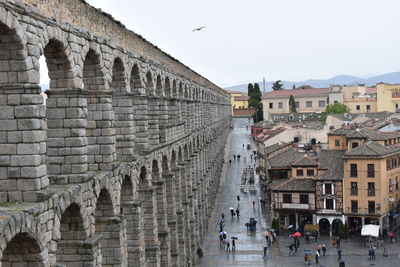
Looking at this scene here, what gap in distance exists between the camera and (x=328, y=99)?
17812 centimetres

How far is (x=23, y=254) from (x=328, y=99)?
16785cm

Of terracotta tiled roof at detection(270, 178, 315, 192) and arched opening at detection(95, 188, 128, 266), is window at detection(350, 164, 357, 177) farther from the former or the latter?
arched opening at detection(95, 188, 128, 266)

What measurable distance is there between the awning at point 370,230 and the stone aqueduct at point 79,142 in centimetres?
2611

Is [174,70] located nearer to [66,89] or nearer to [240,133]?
[66,89]

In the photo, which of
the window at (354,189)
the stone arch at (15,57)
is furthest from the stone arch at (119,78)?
the window at (354,189)

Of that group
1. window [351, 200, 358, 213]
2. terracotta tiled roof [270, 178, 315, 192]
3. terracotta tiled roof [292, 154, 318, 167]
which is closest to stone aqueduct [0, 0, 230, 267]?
terracotta tiled roof [270, 178, 315, 192]

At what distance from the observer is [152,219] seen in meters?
33.9

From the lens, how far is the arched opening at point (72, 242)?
2100cm

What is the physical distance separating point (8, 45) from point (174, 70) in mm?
31897

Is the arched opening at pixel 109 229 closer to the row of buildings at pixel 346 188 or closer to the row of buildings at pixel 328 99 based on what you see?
the row of buildings at pixel 346 188

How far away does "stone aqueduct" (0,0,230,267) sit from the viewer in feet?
54.3

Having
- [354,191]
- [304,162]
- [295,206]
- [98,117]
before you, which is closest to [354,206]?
[354,191]

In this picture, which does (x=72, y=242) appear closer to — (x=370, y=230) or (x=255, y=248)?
(x=255, y=248)

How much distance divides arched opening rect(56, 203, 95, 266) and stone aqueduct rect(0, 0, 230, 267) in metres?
0.04
